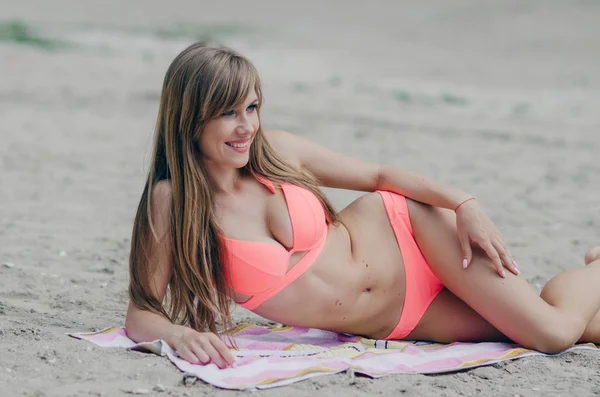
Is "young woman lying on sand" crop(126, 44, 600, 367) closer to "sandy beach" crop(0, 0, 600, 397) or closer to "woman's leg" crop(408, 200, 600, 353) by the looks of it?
"woman's leg" crop(408, 200, 600, 353)

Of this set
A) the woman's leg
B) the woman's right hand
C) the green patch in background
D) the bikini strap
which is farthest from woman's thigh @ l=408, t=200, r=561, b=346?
the green patch in background

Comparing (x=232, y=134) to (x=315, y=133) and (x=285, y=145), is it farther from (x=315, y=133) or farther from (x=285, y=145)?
(x=315, y=133)

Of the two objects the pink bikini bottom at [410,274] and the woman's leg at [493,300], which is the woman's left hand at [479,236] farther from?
the pink bikini bottom at [410,274]

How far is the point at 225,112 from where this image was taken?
3.15 metres

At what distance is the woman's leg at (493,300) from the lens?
331 centimetres

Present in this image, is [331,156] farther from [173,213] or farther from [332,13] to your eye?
[332,13]

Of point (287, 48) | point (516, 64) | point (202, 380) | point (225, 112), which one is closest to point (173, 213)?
point (225, 112)

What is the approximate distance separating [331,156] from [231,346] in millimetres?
830

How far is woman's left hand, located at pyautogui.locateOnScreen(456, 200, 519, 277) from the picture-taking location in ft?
10.8

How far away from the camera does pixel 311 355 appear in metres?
3.32

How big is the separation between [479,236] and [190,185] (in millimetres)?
1050

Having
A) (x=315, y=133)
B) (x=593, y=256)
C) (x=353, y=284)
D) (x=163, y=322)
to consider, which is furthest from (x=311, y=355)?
(x=315, y=133)

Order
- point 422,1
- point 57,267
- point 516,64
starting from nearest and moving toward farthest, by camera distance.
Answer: point 57,267 < point 516,64 < point 422,1

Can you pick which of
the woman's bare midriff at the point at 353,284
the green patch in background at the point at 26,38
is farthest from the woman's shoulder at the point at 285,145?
the green patch in background at the point at 26,38
